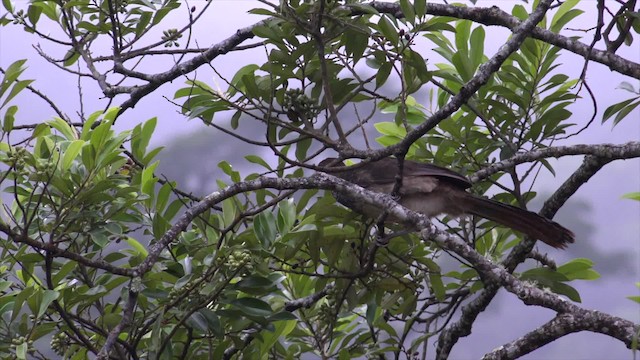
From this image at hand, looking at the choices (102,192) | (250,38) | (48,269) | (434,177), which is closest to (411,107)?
(434,177)

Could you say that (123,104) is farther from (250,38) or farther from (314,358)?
(314,358)

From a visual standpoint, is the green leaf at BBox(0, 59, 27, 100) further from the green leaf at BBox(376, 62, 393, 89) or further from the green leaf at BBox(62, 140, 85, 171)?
the green leaf at BBox(376, 62, 393, 89)

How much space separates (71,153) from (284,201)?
78cm

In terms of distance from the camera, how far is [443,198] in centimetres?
415

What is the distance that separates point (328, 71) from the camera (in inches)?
134

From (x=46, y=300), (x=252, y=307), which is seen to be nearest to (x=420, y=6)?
(x=252, y=307)

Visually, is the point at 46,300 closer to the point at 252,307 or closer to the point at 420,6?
the point at 252,307

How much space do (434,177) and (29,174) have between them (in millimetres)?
1817

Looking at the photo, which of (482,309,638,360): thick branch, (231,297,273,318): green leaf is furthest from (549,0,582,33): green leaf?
(231,297,273,318): green leaf

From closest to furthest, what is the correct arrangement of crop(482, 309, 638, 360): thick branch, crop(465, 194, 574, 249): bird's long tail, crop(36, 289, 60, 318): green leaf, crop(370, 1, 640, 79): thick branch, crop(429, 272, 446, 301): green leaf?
crop(482, 309, 638, 360): thick branch < crop(36, 289, 60, 318): green leaf < crop(370, 1, 640, 79): thick branch < crop(465, 194, 574, 249): bird's long tail < crop(429, 272, 446, 301): green leaf

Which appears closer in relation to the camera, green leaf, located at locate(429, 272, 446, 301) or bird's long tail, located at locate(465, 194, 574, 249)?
bird's long tail, located at locate(465, 194, 574, 249)

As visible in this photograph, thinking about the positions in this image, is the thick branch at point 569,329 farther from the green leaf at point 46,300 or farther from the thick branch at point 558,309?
the green leaf at point 46,300

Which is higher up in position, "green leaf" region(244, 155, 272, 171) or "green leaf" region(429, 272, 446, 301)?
"green leaf" region(244, 155, 272, 171)

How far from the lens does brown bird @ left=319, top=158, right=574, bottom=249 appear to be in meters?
3.76
